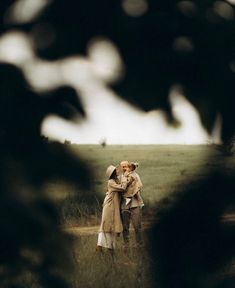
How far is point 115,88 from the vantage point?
0.66m

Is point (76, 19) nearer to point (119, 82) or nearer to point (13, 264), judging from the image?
point (119, 82)

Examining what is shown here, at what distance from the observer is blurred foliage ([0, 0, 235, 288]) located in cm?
66

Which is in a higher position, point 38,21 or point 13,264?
point 38,21

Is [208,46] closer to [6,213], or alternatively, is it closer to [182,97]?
[182,97]

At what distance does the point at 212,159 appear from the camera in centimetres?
65

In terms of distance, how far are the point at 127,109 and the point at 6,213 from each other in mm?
128

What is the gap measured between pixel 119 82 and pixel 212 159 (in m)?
0.10

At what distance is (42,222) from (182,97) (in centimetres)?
15

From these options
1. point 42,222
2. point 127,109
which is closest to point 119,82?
point 127,109

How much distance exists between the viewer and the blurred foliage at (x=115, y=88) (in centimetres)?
66

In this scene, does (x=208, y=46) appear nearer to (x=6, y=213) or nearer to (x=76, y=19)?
(x=76, y=19)

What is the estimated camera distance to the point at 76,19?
0.66 metres

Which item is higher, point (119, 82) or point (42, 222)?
point (119, 82)

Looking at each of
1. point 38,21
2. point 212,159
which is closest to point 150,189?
point 212,159
